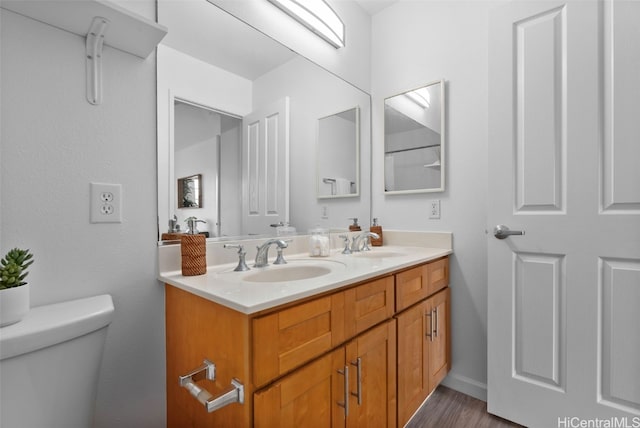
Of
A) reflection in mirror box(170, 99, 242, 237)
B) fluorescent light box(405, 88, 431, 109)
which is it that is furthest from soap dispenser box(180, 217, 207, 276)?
fluorescent light box(405, 88, 431, 109)

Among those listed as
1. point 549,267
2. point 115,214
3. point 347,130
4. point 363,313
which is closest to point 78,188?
point 115,214

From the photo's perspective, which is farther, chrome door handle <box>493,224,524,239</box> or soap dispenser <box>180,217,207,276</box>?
chrome door handle <box>493,224,524,239</box>

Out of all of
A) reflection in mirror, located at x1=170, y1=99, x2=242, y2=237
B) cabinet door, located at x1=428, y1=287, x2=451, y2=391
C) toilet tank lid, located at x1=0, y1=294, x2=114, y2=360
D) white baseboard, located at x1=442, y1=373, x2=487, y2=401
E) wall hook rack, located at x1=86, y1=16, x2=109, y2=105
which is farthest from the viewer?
white baseboard, located at x1=442, y1=373, x2=487, y2=401

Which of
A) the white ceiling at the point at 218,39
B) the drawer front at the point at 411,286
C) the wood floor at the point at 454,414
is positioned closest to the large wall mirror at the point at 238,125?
the white ceiling at the point at 218,39

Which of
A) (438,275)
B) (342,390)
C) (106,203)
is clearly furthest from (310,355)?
(438,275)

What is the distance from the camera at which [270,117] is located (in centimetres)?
141

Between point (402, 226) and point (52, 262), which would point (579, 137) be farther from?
point (52, 262)

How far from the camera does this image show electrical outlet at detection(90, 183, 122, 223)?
0.87m

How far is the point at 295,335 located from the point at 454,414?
1244 millimetres

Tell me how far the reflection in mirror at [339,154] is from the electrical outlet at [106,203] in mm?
1008

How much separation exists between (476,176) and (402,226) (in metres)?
0.52

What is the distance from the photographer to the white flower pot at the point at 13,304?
2.06ft

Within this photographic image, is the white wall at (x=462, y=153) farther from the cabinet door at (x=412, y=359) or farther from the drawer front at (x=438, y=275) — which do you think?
the cabinet door at (x=412, y=359)

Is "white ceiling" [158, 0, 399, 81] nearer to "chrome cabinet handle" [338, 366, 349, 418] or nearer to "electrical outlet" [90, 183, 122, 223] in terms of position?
"electrical outlet" [90, 183, 122, 223]
